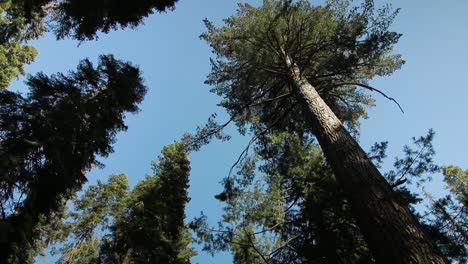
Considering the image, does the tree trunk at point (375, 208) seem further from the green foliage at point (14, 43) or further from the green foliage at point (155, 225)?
the green foliage at point (14, 43)

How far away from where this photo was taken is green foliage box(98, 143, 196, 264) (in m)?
12.0

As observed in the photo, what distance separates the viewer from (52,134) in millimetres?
6074

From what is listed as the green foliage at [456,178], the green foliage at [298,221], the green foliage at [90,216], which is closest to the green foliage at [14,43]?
the green foliage at [90,216]

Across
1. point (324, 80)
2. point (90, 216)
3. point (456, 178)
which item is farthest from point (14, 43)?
point (456, 178)

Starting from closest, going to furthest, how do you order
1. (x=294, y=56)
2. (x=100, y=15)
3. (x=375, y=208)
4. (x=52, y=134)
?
1. (x=375, y=208)
2. (x=52, y=134)
3. (x=100, y=15)
4. (x=294, y=56)

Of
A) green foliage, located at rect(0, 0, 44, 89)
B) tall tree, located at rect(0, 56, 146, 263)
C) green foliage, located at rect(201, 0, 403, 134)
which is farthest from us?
green foliage, located at rect(0, 0, 44, 89)

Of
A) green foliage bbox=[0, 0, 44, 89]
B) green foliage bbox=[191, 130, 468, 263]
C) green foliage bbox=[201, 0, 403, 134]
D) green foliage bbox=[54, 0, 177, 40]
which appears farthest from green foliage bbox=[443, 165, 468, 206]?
green foliage bbox=[0, 0, 44, 89]

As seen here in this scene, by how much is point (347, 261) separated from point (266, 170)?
457cm

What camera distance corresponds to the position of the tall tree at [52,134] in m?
5.55

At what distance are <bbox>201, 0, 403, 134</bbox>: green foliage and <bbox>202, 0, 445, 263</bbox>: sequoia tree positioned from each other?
32 mm

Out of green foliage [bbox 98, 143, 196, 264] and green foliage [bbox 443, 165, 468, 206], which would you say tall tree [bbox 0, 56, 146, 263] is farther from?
green foliage [bbox 443, 165, 468, 206]

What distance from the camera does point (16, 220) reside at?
221 inches

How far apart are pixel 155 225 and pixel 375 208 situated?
9629 mm

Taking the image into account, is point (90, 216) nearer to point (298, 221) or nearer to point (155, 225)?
point (155, 225)
